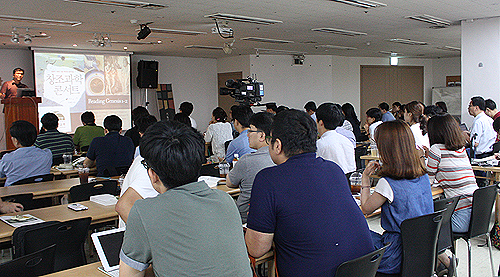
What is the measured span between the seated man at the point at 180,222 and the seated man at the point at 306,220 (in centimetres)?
42

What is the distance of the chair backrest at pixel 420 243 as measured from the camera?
8.43 feet

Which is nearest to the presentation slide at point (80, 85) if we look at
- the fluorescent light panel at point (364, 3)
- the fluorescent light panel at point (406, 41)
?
the fluorescent light panel at point (406, 41)

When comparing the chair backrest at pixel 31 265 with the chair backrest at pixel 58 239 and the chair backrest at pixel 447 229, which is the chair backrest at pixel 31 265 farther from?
the chair backrest at pixel 447 229

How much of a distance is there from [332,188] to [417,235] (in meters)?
0.82

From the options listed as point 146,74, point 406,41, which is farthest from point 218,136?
point 406,41

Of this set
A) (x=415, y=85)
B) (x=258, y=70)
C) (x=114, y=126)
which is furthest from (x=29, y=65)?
(x=415, y=85)

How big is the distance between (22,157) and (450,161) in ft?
13.8

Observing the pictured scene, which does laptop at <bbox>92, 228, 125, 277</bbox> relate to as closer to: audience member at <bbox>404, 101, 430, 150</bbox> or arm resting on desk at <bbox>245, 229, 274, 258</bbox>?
arm resting on desk at <bbox>245, 229, 274, 258</bbox>

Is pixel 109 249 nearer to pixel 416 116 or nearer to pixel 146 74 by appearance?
pixel 416 116

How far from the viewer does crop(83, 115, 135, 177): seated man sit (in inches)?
216

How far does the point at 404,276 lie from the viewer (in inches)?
104

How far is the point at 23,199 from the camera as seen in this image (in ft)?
12.6

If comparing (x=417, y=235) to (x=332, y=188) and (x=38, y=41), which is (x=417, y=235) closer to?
(x=332, y=188)

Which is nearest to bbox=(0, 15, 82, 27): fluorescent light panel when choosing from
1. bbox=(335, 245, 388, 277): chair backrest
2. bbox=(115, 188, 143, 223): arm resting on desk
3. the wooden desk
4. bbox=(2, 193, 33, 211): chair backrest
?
bbox=(2, 193, 33, 211): chair backrest
